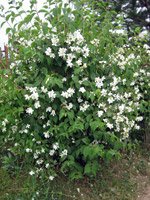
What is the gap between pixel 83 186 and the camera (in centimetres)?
372

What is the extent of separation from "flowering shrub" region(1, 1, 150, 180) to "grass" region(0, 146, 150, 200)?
16 centimetres

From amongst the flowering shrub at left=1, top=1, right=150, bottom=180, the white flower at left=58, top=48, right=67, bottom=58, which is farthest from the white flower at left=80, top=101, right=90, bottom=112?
the white flower at left=58, top=48, right=67, bottom=58

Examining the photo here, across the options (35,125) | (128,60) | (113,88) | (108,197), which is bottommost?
(108,197)

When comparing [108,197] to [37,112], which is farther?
[108,197]

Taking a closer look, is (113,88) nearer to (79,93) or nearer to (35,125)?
(79,93)

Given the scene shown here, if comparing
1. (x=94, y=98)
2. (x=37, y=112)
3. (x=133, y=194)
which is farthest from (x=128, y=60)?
(x=133, y=194)

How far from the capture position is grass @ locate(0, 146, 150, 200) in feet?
11.3

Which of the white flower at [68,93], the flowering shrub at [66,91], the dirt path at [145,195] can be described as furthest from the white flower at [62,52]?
the dirt path at [145,195]

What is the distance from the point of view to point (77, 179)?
3721mm

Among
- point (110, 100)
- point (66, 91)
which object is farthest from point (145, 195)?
point (66, 91)

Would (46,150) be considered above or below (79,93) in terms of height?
below

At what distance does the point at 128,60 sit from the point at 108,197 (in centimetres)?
142

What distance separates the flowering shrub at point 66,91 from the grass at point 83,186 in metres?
0.16

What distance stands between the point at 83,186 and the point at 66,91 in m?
1.10
